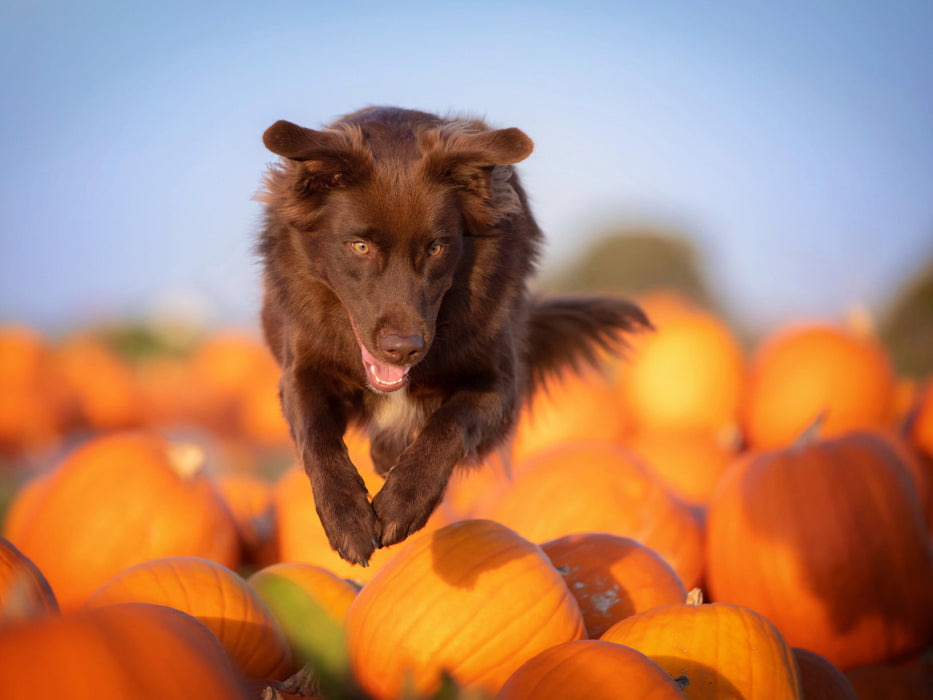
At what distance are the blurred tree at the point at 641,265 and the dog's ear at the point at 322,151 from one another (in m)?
15.5

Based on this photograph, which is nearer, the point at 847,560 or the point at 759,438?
the point at 847,560

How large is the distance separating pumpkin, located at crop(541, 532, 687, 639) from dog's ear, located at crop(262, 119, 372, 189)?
1.59 m

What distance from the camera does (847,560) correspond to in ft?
12.2

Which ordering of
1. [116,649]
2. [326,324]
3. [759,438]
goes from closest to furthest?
[116,649], [326,324], [759,438]

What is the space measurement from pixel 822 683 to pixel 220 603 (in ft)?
6.27

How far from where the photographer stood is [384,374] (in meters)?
2.94

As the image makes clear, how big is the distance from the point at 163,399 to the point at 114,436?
5156mm

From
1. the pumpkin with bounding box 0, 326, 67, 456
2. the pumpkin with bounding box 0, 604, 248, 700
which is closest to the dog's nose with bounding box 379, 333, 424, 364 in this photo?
the pumpkin with bounding box 0, 604, 248, 700

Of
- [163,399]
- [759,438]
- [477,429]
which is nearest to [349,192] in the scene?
[477,429]

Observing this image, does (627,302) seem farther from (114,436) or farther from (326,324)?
(114,436)

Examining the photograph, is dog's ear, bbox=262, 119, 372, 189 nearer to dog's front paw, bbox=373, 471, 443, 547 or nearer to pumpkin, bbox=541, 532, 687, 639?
dog's front paw, bbox=373, 471, 443, 547

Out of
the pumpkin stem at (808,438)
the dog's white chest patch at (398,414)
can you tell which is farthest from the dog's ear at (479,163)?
the pumpkin stem at (808,438)

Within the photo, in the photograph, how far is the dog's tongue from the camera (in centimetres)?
290

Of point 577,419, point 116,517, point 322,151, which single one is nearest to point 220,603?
point 322,151
